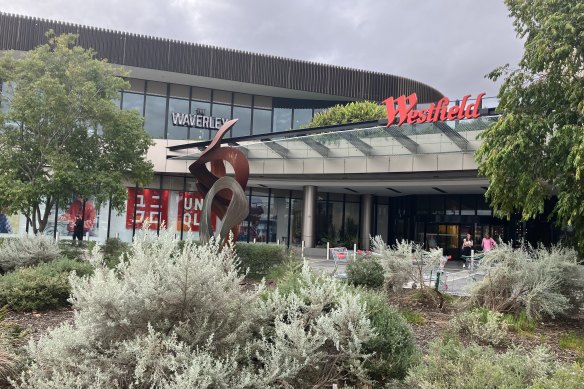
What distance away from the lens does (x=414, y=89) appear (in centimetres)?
3388

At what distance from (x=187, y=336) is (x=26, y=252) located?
348 inches

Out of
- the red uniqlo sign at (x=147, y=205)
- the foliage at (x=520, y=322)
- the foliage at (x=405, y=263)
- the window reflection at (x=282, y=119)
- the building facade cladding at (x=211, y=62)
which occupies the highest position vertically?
the building facade cladding at (x=211, y=62)

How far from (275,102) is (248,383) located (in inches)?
1180

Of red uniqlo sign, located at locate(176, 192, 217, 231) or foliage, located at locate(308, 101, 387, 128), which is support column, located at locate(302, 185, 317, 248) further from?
red uniqlo sign, located at locate(176, 192, 217, 231)

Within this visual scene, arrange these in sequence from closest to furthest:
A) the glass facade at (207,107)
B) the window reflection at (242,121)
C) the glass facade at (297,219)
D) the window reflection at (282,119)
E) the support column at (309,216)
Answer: the glass facade at (297,219)
the support column at (309,216)
the glass facade at (207,107)
the window reflection at (242,121)
the window reflection at (282,119)

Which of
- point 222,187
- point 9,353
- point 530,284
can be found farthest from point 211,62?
point 9,353

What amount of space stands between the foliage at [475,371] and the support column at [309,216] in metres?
24.6

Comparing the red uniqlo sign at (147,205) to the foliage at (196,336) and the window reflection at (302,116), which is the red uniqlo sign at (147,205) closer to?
the window reflection at (302,116)

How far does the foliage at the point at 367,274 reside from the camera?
10052 mm

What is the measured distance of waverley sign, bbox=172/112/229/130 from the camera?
30.0m

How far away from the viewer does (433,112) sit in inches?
803

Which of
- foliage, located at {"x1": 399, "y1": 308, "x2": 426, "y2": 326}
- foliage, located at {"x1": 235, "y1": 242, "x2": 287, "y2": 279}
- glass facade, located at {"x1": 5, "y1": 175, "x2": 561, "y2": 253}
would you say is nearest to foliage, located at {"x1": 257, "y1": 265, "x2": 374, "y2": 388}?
foliage, located at {"x1": 399, "y1": 308, "x2": 426, "y2": 326}

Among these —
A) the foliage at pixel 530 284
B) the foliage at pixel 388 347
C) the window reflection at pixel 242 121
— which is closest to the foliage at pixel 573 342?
the foliage at pixel 530 284

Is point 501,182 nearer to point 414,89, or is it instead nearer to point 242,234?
point 242,234
